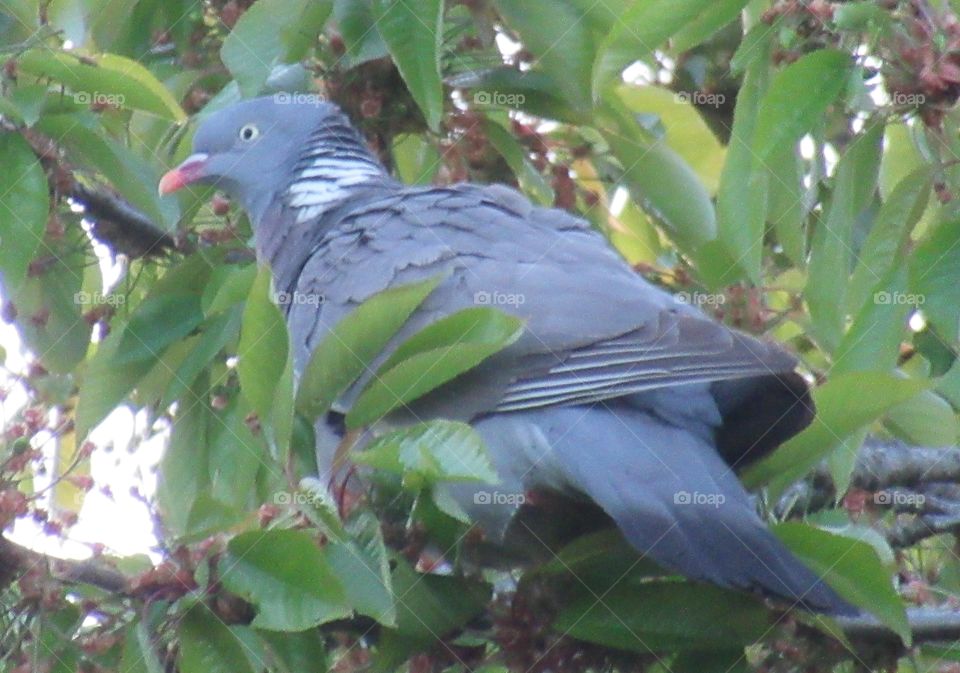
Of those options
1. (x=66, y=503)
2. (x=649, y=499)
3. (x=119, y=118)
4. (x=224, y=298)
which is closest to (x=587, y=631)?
(x=649, y=499)

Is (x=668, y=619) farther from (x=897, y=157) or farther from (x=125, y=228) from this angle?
(x=125, y=228)

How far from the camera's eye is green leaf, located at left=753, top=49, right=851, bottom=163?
279 cm

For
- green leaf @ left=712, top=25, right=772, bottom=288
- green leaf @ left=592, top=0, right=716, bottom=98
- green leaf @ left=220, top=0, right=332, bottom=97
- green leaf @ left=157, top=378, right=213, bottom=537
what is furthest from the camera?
green leaf @ left=157, top=378, right=213, bottom=537

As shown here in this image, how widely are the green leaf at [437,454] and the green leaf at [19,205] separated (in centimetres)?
110

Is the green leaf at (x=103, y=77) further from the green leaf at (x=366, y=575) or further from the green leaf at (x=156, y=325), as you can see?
Answer: the green leaf at (x=366, y=575)

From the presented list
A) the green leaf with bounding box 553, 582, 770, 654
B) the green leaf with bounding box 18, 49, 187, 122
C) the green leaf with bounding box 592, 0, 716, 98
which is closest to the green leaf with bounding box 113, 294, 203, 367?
the green leaf with bounding box 18, 49, 187, 122

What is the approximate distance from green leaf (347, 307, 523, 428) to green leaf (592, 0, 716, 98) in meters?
0.74

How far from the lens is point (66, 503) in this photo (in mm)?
3447

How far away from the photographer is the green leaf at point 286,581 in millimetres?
2389

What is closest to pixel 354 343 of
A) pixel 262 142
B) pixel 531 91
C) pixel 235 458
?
pixel 235 458

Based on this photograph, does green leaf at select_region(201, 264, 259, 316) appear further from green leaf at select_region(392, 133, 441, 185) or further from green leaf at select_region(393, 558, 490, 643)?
green leaf at select_region(393, 558, 490, 643)

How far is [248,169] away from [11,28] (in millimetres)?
918

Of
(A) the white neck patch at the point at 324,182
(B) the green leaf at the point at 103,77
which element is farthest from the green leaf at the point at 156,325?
(B) the green leaf at the point at 103,77

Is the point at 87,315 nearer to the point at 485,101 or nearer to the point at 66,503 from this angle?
the point at 66,503
